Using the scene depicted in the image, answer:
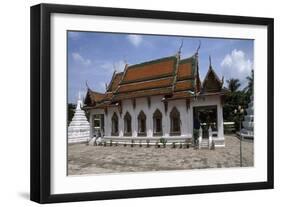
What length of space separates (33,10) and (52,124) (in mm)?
1333

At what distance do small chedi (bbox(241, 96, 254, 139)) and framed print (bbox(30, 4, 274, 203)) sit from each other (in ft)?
0.05

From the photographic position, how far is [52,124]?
8047 mm

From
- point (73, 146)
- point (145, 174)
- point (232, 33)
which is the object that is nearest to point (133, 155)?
point (145, 174)

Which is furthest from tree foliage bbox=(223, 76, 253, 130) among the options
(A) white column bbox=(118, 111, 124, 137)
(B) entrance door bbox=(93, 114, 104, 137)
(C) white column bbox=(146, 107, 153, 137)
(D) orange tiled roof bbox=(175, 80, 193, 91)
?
(B) entrance door bbox=(93, 114, 104, 137)

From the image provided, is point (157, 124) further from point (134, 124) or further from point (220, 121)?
point (220, 121)

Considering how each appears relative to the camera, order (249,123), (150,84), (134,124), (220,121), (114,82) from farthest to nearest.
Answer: (249,123) < (220,121) < (150,84) < (134,124) < (114,82)

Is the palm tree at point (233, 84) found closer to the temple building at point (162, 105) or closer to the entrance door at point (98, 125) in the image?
the temple building at point (162, 105)

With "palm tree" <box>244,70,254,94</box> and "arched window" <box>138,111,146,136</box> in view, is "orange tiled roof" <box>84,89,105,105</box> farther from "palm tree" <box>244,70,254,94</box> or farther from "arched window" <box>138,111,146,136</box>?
"palm tree" <box>244,70,254,94</box>

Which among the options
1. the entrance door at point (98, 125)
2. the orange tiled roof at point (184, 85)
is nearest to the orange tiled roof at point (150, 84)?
the orange tiled roof at point (184, 85)

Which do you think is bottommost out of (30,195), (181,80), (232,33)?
(30,195)

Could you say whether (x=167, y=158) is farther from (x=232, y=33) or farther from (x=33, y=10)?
(x=33, y=10)

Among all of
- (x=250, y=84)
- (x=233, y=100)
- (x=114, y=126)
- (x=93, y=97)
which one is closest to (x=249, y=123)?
(x=233, y=100)

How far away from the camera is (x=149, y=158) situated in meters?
8.73

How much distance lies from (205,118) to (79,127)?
1.71 metres
